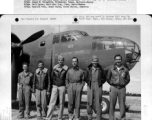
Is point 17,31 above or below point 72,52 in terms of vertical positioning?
above

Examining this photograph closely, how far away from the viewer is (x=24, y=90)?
269 inches

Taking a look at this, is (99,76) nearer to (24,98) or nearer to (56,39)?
(56,39)

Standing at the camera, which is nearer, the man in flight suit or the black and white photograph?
the black and white photograph

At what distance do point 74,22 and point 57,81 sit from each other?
6.38ft

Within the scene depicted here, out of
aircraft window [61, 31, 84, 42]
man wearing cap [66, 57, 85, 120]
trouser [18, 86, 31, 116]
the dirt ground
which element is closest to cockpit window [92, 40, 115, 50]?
aircraft window [61, 31, 84, 42]

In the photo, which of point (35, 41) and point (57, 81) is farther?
point (35, 41)

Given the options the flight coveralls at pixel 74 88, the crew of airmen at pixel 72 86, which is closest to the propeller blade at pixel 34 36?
the crew of airmen at pixel 72 86

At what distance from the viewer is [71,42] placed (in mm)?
6848

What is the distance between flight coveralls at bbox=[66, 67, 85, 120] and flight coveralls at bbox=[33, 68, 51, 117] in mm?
684

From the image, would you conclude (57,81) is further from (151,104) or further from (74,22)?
(151,104)

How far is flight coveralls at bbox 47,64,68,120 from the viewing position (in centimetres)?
654

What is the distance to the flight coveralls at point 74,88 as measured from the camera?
6477 mm

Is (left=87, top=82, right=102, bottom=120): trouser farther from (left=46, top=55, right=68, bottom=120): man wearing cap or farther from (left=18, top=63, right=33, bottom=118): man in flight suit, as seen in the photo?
(left=18, top=63, right=33, bottom=118): man in flight suit

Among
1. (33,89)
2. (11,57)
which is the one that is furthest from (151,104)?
(11,57)
